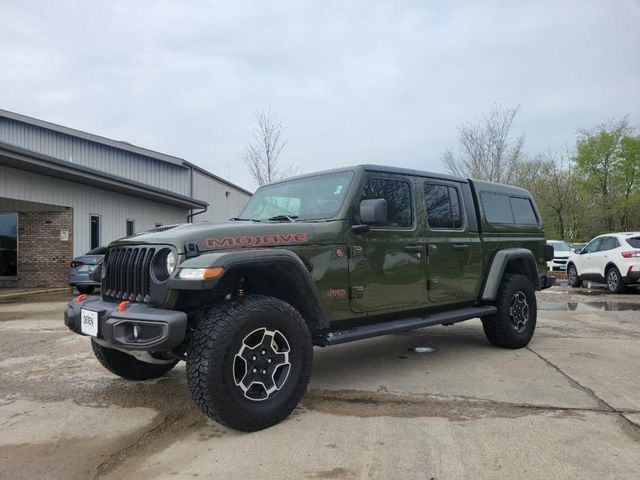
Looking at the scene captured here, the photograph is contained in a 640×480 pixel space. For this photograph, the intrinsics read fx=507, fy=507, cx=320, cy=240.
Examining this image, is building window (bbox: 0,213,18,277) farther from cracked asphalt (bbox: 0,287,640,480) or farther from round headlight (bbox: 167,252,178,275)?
round headlight (bbox: 167,252,178,275)

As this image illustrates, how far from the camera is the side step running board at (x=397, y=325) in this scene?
Result: 13.2ft

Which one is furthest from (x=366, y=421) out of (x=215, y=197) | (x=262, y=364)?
(x=215, y=197)

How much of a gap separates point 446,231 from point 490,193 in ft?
4.09

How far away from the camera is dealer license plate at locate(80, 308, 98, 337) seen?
359 cm

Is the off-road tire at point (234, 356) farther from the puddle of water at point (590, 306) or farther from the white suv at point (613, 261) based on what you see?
the white suv at point (613, 261)

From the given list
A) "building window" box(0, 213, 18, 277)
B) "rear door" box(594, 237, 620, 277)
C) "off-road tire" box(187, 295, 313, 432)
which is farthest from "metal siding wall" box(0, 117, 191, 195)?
"off-road tire" box(187, 295, 313, 432)

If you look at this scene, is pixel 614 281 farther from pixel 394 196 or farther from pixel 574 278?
pixel 394 196

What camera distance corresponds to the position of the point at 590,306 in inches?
411

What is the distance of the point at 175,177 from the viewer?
24609mm

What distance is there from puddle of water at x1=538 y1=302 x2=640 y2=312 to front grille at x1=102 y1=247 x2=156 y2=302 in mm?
8745

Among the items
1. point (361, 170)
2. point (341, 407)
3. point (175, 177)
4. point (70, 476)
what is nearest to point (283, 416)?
point (341, 407)

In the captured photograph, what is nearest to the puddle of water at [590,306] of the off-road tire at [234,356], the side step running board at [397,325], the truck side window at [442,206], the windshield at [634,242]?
the windshield at [634,242]

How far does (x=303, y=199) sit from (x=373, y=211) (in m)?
0.90

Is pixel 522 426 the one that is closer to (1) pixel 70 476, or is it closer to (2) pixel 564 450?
(2) pixel 564 450
